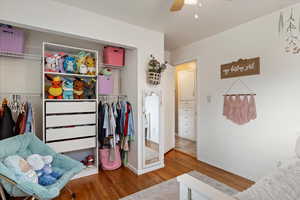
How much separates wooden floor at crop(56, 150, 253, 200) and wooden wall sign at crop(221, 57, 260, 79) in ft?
5.39

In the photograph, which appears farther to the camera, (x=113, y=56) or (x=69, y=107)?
(x=113, y=56)

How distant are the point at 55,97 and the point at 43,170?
0.99 m

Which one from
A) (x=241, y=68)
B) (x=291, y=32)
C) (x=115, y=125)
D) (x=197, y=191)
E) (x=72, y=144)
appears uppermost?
(x=291, y=32)

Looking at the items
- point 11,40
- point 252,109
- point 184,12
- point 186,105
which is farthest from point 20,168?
point 186,105

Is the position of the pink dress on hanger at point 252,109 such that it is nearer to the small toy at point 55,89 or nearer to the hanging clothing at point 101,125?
the hanging clothing at point 101,125

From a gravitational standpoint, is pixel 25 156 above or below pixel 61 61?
below

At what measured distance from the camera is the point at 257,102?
7.32 feet

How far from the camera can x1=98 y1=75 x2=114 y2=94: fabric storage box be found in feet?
8.39

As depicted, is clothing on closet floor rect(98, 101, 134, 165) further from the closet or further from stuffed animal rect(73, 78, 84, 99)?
stuffed animal rect(73, 78, 84, 99)

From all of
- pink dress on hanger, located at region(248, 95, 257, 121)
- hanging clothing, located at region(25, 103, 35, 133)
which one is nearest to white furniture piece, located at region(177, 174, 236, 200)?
pink dress on hanger, located at region(248, 95, 257, 121)

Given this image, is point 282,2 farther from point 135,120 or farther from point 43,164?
point 43,164

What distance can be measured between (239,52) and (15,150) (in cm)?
329

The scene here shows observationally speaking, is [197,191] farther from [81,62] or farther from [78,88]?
[81,62]

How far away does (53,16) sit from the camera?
1854 millimetres
